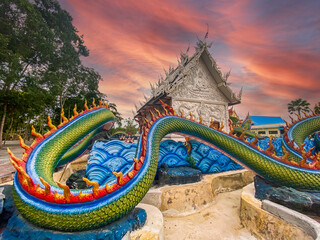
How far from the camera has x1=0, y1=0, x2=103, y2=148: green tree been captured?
1218cm

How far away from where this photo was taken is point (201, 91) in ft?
31.9

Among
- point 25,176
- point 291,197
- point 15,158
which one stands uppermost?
point 15,158

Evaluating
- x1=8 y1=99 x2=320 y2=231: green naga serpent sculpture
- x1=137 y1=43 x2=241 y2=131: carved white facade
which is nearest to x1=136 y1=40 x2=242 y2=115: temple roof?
x1=137 y1=43 x2=241 y2=131: carved white facade

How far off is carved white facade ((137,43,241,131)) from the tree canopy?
36.4ft

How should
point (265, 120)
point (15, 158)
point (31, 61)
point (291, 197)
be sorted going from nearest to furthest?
point (15, 158) < point (291, 197) < point (31, 61) < point (265, 120)

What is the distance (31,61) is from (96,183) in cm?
2147

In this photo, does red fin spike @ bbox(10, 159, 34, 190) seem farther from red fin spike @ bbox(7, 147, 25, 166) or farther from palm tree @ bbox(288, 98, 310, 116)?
palm tree @ bbox(288, 98, 310, 116)

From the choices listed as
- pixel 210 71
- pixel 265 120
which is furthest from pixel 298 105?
pixel 210 71

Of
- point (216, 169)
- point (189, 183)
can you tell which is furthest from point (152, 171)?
point (216, 169)

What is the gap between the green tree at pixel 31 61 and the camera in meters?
12.2

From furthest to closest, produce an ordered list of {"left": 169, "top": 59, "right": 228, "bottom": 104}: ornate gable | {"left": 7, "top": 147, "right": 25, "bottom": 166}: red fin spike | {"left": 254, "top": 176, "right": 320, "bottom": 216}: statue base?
{"left": 169, "top": 59, "right": 228, "bottom": 104}: ornate gable → {"left": 254, "top": 176, "right": 320, "bottom": 216}: statue base → {"left": 7, "top": 147, "right": 25, "bottom": 166}: red fin spike

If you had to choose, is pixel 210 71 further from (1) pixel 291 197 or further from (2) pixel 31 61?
(2) pixel 31 61

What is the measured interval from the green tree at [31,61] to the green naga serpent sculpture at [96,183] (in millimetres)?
12352

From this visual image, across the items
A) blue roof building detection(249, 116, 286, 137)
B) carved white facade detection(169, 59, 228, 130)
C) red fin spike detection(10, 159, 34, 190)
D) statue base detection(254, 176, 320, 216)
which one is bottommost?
statue base detection(254, 176, 320, 216)
